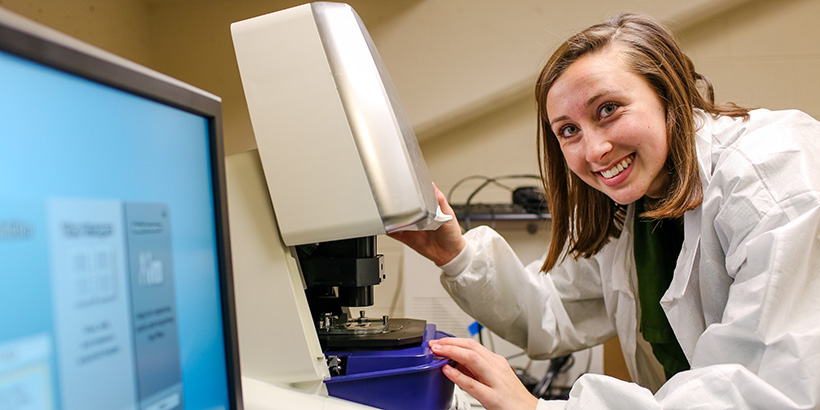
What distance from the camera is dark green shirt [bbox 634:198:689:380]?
941 millimetres

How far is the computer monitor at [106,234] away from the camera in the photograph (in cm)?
27

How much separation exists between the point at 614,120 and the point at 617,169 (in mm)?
81

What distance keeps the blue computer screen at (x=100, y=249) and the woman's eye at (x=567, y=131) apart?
2.05 feet

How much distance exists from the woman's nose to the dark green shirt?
16cm

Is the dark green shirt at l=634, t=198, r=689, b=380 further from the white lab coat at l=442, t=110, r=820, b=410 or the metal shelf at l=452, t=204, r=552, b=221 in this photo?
the metal shelf at l=452, t=204, r=552, b=221

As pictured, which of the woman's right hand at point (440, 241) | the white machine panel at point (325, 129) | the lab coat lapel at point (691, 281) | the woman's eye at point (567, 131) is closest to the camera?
the white machine panel at point (325, 129)

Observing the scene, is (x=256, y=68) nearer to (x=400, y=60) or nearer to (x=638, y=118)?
(x=638, y=118)

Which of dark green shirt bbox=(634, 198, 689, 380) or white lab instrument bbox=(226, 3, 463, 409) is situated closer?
white lab instrument bbox=(226, 3, 463, 409)

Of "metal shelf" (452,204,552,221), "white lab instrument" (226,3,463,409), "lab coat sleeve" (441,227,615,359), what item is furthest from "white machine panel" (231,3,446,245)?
"metal shelf" (452,204,552,221)

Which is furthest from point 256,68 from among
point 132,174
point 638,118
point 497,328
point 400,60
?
point 400,60

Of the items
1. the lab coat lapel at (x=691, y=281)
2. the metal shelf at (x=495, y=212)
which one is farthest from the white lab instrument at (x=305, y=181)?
the metal shelf at (x=495, y=212)

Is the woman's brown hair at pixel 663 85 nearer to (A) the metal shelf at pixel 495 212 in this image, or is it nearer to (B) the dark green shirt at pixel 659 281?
(B) the dark green shirt at pixel 659 281

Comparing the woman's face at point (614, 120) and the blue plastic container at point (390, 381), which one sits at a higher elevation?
the woman's face at point (614, 120)

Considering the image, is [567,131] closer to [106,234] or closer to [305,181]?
[305,181]
